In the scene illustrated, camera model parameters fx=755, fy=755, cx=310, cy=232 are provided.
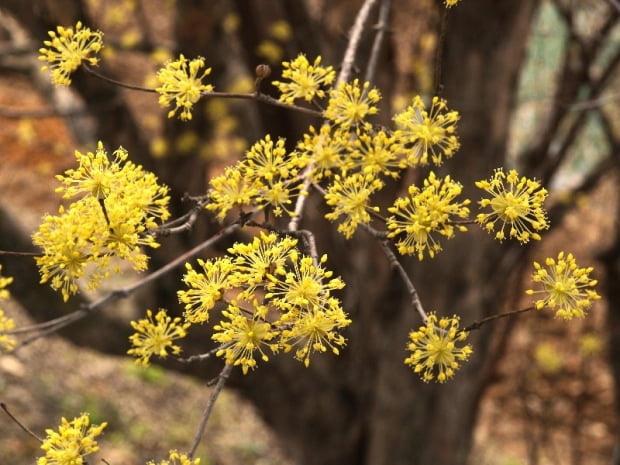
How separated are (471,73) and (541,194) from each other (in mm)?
2087

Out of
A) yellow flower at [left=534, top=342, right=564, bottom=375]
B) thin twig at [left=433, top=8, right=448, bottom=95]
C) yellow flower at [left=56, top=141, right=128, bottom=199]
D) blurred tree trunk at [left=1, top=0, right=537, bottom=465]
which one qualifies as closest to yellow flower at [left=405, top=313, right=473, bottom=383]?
thin twig at [left=433, top=8, right=448, bottom=95]

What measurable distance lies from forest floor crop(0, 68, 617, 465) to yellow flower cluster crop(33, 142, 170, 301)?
11.9 feet

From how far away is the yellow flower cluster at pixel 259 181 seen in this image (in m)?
1.18

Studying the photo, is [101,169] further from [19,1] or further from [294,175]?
[19,1]

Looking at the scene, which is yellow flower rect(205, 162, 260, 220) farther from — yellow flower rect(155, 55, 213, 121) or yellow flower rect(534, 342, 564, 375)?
yellow flower rect(534, 342, 564, 375)

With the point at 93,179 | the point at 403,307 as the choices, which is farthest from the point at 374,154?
the point at 403,307

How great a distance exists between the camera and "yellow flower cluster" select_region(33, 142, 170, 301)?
3.51ft

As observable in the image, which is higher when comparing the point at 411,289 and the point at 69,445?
the point at 411,289

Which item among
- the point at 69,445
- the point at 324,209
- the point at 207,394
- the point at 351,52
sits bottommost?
the point at 69,445

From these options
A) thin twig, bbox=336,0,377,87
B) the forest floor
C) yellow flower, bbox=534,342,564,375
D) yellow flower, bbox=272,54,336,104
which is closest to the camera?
yellow flower, bbox=272,54,336,104

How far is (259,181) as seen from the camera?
119 centimetres

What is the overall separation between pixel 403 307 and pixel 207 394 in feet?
9.96

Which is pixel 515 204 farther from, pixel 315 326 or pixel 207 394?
pixel 207 394

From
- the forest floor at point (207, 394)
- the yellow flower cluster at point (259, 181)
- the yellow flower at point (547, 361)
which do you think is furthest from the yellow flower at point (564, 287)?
the yellow flower at point (547, 361)
